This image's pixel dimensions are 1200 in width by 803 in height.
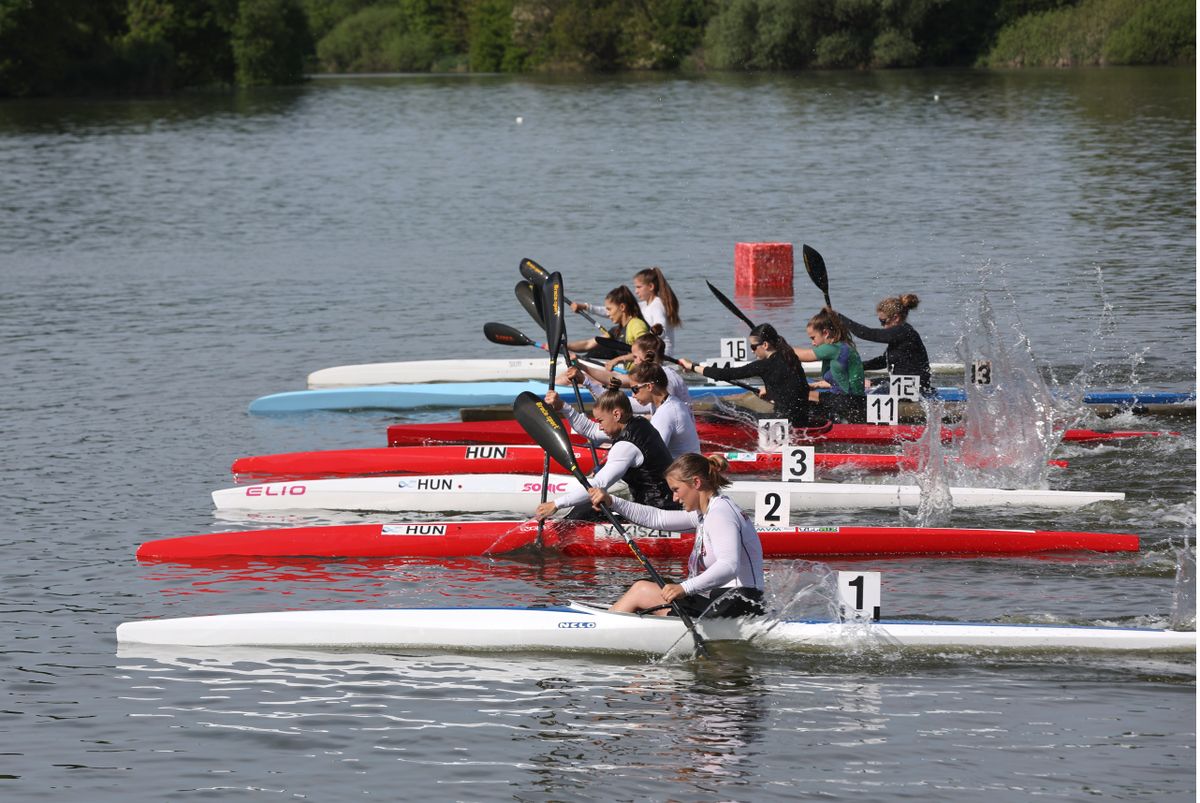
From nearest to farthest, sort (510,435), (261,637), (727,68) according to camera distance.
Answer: (261,637), (510,435), (727,68)

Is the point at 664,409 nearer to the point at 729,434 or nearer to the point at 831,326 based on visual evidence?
the point at 831,326

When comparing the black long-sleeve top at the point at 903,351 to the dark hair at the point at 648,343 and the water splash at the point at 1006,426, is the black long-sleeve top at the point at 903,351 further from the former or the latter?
the dark hair at the point at 648,343

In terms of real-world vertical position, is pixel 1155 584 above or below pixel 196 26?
below

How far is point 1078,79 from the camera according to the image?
6688 cm

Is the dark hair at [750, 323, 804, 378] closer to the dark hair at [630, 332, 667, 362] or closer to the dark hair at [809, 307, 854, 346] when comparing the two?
the dark hair at [809, 307, 854, 346]

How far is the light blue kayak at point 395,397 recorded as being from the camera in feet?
57.9

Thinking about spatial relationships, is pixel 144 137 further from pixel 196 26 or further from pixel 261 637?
pixel 261 637

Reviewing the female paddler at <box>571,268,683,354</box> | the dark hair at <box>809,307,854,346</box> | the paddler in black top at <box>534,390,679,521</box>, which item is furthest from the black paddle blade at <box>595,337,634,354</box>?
the paddler in black top at <box>534,390,679,521</box>

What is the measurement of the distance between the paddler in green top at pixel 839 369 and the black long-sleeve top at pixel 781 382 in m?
0.26

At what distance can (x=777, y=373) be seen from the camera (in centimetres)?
1461

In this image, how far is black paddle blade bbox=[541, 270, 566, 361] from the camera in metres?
13.9

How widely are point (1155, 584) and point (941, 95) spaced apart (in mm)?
53322

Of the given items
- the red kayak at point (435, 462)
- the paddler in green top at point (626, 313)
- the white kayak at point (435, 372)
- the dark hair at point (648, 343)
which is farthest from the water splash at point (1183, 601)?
the white kayak at point (435, 372)

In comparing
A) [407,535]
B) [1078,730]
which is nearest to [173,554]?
[407,535]
